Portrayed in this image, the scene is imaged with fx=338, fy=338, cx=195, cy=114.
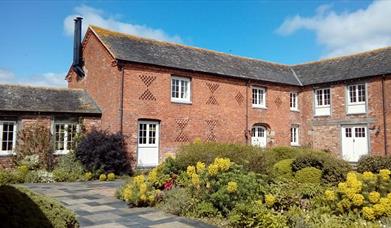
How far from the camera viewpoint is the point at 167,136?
18.1m

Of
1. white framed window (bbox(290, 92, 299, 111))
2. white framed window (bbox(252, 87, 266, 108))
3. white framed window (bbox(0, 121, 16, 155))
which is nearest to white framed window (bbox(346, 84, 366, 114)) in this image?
white framed window (bbox(290, 92, 299, 111))

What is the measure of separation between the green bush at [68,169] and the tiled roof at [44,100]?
2446 mm

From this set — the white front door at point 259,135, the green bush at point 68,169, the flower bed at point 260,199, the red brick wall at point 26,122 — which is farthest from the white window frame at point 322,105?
the red brick wall at point 26,122

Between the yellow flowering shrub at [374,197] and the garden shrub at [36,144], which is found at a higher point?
the garden shrub at [36,144]

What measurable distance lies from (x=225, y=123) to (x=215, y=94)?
1.90m

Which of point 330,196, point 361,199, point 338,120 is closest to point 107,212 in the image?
point 330,196

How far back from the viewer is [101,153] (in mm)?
15336

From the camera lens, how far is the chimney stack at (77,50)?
2034cm

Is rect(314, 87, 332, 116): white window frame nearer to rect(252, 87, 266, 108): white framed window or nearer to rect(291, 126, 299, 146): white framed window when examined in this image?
rect(291, 126, 299, 146): white framed window

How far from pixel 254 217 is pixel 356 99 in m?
18.7

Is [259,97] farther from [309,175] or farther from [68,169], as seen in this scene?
[68,169]

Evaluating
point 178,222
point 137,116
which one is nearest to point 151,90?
point 137,116

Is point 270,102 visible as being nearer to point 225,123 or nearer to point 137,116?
point 225,123

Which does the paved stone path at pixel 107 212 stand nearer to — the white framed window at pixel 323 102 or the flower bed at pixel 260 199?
the flower bed at pixel 260 199
